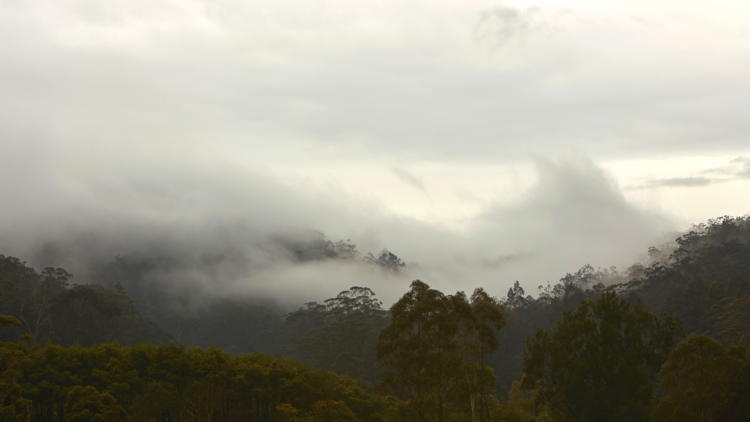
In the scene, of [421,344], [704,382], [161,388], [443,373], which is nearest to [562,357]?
[443,373]

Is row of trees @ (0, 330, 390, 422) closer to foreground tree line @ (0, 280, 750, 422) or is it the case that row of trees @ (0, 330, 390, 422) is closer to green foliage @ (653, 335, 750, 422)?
foreground tree line @ (0, 280, 750, 422)

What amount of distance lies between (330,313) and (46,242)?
406 feet

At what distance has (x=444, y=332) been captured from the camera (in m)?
33.1

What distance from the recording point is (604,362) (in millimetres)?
34500

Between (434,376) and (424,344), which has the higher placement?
(424,344)

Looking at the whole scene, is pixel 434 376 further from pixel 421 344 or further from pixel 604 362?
pixel 604 362

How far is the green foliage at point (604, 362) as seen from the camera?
111ft

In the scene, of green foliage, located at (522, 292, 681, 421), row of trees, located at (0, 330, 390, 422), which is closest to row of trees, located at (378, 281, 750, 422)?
green foliage, located at (522, 292, 681, 421)

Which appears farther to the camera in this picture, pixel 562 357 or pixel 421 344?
pixel 562 357

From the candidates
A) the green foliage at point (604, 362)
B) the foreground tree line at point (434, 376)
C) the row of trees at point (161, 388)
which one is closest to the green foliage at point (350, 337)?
the row of trees at point (161, 388)

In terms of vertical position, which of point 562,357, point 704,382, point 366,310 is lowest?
point 704,382

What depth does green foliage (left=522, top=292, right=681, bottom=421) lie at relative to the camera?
3378 cm

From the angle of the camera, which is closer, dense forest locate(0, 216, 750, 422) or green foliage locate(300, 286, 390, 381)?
dense forest locate(0, 216, 750, 422)

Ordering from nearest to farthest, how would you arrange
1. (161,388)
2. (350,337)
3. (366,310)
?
(161,388), (350,337), (366,310)
